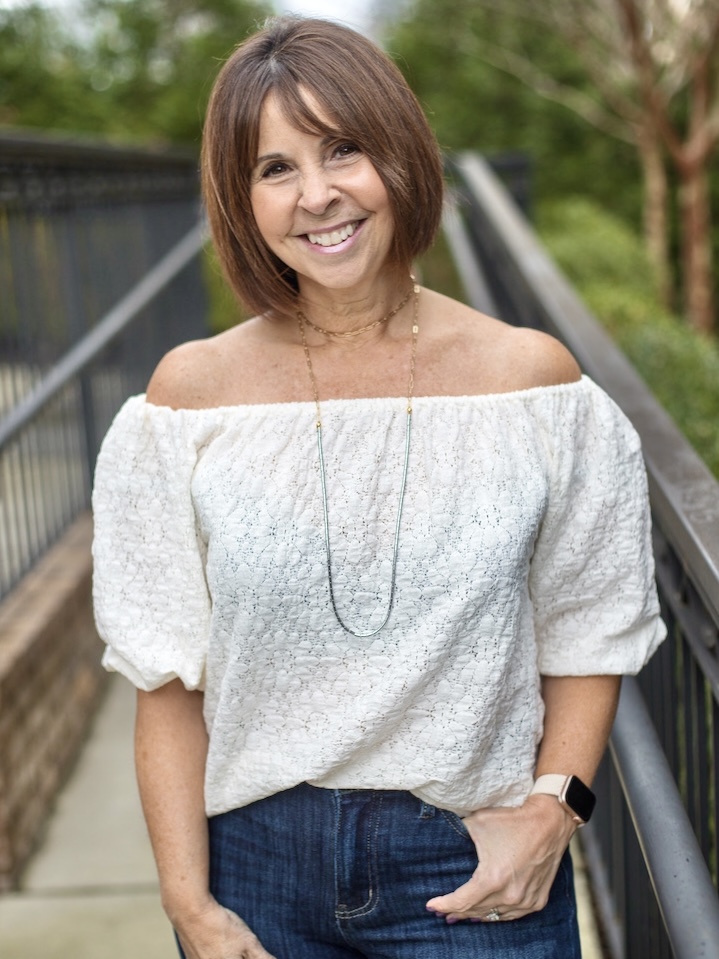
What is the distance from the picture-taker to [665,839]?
167 centimetres

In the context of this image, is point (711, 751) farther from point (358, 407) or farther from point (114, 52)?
point (114, 52)

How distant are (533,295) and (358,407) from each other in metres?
2.25

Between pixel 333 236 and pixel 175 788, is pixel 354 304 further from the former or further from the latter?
pixel 175 788

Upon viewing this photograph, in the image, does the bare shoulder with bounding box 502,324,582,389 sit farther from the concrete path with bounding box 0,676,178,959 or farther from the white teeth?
the concrete path with bounding box 0,676,178,959

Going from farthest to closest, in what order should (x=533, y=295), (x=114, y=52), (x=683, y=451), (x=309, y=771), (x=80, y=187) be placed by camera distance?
(x=114, y=52), (x=80, y=187), (x=533, y=295), (x=683, y=451), (x=309, y=771)

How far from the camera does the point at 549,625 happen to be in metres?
1.71

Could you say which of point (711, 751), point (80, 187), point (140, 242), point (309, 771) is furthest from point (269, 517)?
point (140, 242)

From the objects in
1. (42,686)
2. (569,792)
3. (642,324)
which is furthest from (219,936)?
(642,324)

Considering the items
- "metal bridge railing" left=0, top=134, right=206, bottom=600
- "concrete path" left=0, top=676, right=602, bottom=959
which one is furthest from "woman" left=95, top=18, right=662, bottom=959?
"metal bridge railing" left=0, top=134, right=206, bottom=600

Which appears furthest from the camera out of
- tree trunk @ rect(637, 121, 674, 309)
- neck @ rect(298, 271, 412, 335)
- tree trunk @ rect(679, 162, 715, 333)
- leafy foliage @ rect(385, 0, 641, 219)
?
leafy foliage @ rect(385, 0, 641, 219)

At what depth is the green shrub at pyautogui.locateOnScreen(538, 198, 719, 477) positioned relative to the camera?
4280 millimetres

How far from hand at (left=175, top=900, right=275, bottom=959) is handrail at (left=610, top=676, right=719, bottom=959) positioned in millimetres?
511

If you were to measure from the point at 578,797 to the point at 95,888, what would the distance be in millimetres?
2033

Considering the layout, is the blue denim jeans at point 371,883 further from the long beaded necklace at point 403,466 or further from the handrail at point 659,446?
the handrail at point 659,446
